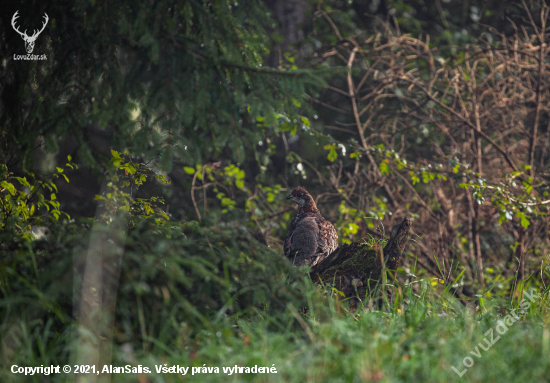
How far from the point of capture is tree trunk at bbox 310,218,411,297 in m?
4.54

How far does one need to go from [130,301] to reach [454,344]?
1928 mm

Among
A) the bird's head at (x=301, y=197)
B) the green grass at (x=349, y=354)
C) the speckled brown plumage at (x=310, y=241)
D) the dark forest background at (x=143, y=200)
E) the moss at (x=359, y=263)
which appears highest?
the dark forest background at (x=143, y=200)

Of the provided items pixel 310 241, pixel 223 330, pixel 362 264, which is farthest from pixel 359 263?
pixel 223 330

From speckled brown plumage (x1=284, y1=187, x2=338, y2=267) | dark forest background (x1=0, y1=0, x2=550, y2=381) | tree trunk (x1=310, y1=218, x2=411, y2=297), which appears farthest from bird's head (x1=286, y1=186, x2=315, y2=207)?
tree trunk (x1=310, y1=218, x2=411, y2=297)

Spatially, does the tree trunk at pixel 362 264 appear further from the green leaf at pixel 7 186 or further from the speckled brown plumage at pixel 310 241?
the green leaf at pixel 7 186

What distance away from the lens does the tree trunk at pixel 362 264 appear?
4539 millimetres

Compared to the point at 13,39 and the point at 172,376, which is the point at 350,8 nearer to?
the point at 13,39

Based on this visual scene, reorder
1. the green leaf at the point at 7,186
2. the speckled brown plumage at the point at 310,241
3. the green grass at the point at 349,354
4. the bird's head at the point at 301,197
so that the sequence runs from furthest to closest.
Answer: the bird's head at the point at 301,197 < the speckled brown plumage at the point at 310,241 < the green leaf at the point at 7,186 < the green grass at the point at 349,354

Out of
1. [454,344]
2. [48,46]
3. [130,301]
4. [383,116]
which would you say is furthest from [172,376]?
[383,116]

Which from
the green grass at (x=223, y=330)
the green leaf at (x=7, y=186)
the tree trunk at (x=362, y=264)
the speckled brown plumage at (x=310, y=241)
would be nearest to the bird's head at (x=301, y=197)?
the speckled brown plumage at (x=310, y=241)

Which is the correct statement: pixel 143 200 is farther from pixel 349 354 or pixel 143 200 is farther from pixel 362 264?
pixel 349 354

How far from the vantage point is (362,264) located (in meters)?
4.61

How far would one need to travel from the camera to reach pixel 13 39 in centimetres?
372

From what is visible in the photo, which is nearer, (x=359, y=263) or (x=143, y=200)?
(x=143, y=200)
